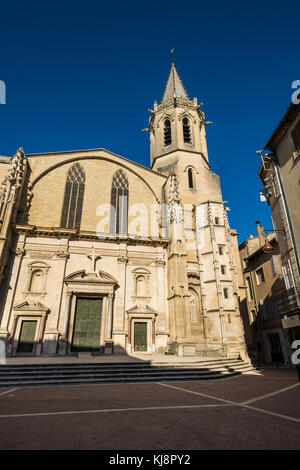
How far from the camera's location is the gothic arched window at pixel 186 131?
30.1 meters

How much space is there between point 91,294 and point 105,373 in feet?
24.9

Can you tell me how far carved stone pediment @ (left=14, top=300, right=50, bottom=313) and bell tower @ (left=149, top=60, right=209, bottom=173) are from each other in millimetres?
17802

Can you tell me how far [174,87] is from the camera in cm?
3528

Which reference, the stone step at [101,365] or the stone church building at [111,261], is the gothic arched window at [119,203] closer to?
the stone church building at [111,261]

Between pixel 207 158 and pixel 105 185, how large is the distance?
1379 cm

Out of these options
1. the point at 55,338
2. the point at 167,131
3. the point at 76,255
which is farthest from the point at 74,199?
the point at 167,131

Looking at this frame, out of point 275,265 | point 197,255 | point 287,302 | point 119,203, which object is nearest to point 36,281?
point 119,203

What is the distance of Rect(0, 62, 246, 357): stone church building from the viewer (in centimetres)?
1755

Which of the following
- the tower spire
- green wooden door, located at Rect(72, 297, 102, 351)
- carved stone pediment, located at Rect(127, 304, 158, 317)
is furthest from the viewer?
the tower spire

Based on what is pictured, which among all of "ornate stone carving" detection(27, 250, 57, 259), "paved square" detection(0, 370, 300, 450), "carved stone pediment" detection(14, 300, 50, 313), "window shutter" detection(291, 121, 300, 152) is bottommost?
"paved square" detection(0, 370, 300, 450)

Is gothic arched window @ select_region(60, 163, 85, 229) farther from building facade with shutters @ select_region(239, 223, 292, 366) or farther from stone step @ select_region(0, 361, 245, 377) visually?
building facade with shutters @ select_region(239, 223, 292, 366)

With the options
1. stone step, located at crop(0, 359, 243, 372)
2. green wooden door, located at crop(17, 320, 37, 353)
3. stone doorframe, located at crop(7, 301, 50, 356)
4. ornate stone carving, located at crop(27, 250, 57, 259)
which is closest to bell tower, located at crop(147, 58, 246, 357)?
stone step, located at crop(0, 359, 243, 372)

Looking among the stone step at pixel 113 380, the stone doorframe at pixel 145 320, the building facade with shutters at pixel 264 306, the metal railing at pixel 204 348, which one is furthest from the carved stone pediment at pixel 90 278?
the building facade with shutters at pixel 264 306
